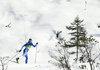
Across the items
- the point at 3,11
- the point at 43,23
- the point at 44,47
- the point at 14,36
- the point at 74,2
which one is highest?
the point at 74,2

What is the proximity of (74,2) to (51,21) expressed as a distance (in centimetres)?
1917

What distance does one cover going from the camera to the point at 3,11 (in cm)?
5638

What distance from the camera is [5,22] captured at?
50.5 metres

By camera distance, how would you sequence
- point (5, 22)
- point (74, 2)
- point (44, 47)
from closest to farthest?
1. point (44, 47)
2. point (5, 22)
3. point (74, 2)

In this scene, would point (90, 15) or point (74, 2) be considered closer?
point (90, 15)

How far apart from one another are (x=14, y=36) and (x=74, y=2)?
3257 centimetres

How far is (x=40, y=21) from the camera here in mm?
52375

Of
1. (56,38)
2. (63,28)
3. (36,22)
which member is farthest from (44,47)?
(36,22)

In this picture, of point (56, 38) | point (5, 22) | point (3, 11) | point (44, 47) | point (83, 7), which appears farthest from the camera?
point (83, 7)

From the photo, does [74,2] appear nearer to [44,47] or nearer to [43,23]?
[43,23]

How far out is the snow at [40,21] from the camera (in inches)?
1522

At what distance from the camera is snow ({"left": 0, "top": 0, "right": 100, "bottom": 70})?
3866 cm

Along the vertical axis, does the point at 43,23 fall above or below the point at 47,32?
above

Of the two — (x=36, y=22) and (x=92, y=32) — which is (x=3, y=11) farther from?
(x=92, y=32)
